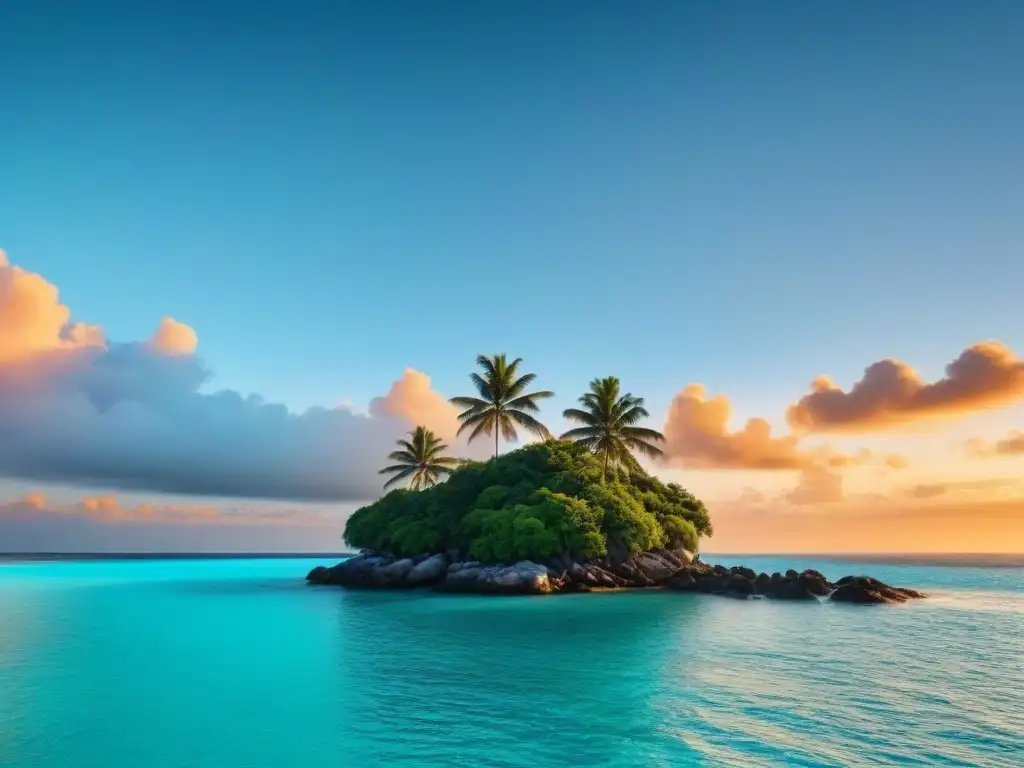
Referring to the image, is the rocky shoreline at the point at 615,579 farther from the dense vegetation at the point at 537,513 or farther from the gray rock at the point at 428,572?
the dense vegetation at the point at 537,513

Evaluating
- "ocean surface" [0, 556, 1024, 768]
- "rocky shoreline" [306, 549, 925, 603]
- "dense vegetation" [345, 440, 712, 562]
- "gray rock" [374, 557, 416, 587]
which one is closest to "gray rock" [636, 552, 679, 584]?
"rocky shoreline" [306, 549, 925, 603]

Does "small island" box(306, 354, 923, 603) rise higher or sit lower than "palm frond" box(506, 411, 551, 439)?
lower

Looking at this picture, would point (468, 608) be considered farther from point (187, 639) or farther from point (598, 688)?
point (598, 688)

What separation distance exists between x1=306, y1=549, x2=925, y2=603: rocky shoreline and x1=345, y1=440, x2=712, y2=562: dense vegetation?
40.6 inches

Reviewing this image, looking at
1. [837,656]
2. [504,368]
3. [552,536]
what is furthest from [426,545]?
[837,656]

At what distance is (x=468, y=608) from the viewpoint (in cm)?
3384

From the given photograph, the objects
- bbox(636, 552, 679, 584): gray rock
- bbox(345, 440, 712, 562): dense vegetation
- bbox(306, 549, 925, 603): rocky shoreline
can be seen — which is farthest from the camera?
bbox(636, 552, 679, 584): gray rock

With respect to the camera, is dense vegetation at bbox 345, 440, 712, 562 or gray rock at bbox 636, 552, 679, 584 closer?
dense vegetation at bbox 345, 440, 712, 562

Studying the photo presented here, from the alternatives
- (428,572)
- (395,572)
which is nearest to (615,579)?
(428,572)

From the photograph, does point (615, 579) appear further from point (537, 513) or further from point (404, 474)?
point (404, 474)

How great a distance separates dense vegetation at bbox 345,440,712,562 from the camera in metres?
43.2

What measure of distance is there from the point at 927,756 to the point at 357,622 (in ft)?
75.8

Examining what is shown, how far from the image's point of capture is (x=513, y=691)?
15289 millimetres

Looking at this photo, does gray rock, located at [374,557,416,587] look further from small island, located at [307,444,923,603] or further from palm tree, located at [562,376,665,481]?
palm tree, located at [562,376,665,481]
